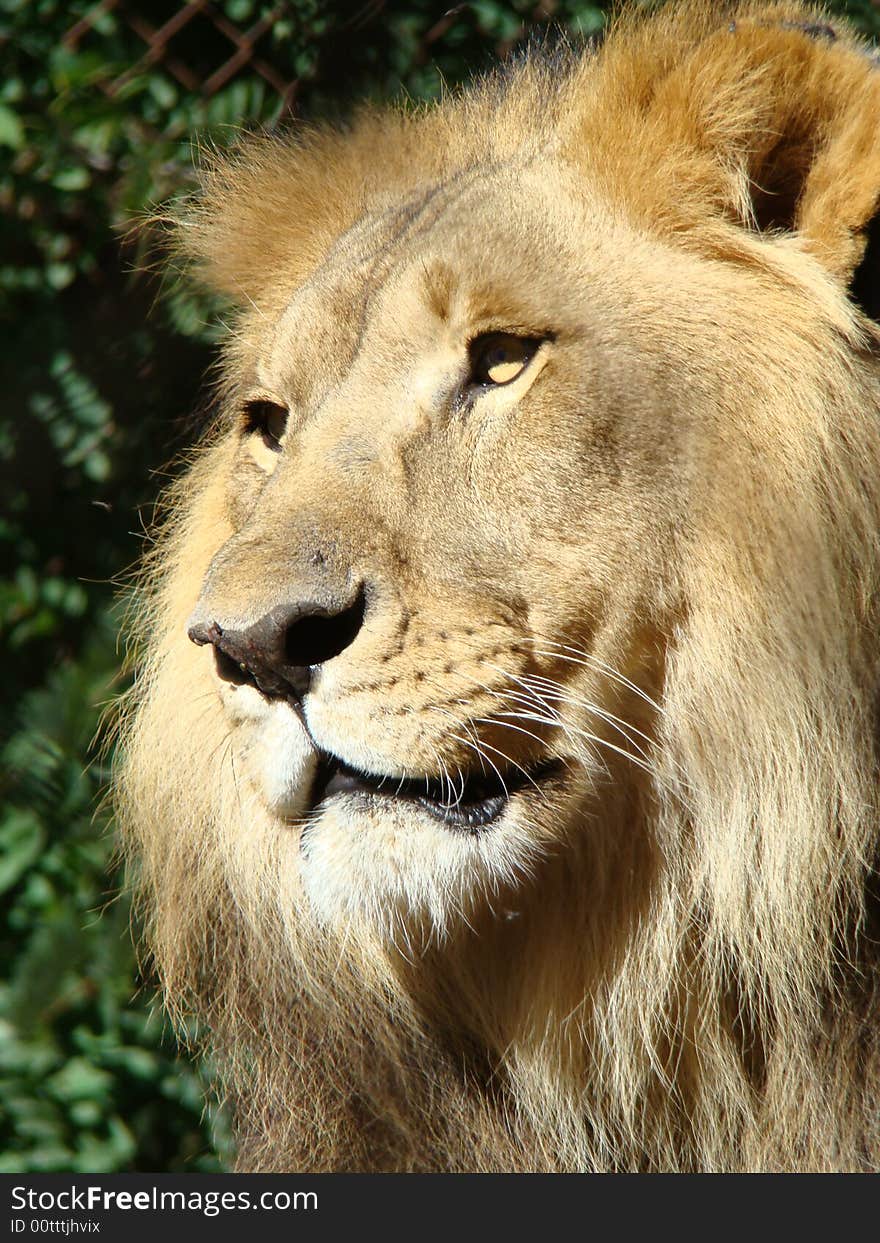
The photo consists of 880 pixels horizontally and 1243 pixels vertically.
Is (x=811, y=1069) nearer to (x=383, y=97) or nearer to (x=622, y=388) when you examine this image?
(x=622, y=388)

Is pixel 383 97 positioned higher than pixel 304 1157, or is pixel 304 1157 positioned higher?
pixel 383 97

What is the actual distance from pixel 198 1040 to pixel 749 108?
1.61 metres

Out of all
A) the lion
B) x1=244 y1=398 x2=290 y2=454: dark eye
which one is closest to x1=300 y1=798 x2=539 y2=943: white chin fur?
the lion

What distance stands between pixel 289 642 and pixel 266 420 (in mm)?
664

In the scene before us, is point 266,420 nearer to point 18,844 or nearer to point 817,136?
point 817,136

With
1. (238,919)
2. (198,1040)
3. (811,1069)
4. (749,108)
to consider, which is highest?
→ (749,108)

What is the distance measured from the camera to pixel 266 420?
6.72 feet

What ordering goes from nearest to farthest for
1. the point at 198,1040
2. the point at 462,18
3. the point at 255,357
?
1. the point at 255,357
2. the point at 198,1040
3. the point at 462,18

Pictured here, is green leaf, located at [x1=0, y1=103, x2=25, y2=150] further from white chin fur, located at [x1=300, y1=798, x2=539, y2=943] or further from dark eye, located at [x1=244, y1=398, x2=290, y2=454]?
white chin fur, located at [x1=300, y1=798, x2=539, y2=943]

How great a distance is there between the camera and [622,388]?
1.60m

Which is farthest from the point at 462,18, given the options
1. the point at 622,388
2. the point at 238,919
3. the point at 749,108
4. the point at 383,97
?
the point at 238,919

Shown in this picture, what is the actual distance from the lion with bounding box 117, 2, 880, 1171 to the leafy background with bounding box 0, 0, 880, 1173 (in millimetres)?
1039

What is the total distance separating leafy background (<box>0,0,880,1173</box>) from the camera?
2875 millimetres

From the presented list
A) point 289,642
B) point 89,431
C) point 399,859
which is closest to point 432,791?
point 399,859
